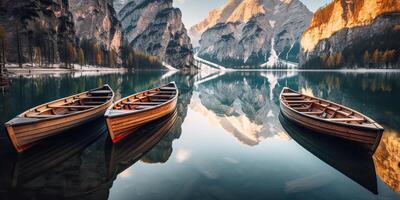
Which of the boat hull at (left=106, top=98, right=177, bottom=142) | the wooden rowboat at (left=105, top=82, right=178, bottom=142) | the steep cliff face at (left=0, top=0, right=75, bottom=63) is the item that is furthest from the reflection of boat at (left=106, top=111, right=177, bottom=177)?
the steep cliff face at (left=0, top=0, right=75, bottom=63)

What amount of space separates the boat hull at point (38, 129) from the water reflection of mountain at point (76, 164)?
603mm

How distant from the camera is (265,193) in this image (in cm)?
943

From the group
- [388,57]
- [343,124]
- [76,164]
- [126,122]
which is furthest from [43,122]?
[388,57]

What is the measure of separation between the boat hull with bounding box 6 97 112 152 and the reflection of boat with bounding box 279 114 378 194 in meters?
15.6

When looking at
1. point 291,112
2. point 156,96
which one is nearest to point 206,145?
point 291,112

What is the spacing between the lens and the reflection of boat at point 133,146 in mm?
12039

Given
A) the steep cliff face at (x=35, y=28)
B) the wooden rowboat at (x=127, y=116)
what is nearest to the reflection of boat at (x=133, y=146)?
the wooden rowboat at (x=127, y=116)

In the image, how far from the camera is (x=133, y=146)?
1471cm

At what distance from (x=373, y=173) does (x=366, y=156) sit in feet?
7.18

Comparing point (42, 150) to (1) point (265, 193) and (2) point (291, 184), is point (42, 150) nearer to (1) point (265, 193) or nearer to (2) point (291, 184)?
(1) point (265, 193)

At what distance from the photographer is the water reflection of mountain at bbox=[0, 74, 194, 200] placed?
9.26m

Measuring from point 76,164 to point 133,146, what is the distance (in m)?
3.55

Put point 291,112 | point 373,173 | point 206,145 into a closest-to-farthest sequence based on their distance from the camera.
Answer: point 373,173
point 206,145
point 291,112

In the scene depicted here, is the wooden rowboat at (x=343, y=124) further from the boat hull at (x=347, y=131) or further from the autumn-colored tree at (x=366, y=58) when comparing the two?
the autumn-colored tree at (x=366, y=58)
